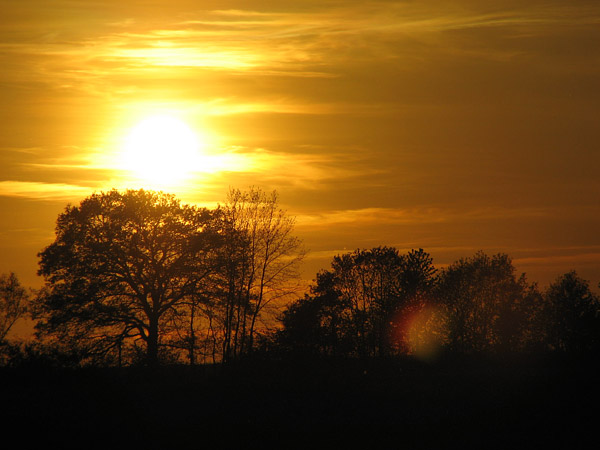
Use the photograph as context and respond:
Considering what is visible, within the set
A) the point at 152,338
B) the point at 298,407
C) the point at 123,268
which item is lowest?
the point at 298,407

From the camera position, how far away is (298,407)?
82.8 ft

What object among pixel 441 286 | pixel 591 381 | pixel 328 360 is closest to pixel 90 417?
pixel 328 360

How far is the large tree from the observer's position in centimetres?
4353

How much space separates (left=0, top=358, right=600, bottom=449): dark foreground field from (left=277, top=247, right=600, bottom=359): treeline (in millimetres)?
13199

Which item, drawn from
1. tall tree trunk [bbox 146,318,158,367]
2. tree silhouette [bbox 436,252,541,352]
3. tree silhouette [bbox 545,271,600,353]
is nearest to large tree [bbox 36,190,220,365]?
tall tree trunk [bbox 146,318,158,367]

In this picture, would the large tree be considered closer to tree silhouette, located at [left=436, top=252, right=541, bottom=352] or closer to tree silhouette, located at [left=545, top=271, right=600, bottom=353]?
tree silhouette, located at [left=436, top=252, right=541, bottom=352]

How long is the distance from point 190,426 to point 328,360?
15649mm

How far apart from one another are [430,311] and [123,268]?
32995mm

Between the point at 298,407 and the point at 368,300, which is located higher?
the point at 368,300

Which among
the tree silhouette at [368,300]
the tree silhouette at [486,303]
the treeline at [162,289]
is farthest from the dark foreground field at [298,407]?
the tree silhouette at [486,303]

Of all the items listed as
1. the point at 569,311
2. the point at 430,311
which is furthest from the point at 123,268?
the point at 569,311

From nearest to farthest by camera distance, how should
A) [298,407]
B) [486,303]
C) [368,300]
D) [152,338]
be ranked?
[298,407] → [152,338] → [368,300] → [486,303]

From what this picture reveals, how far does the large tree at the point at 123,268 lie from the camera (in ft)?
143

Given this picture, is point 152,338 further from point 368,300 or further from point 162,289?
point 368,300
